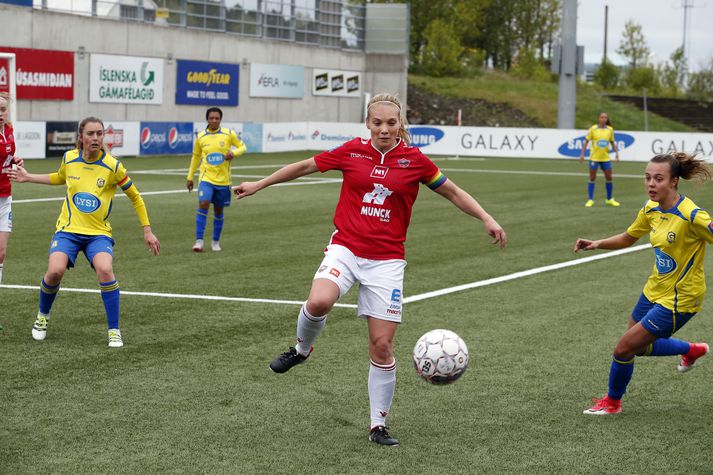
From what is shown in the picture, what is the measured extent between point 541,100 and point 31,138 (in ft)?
139

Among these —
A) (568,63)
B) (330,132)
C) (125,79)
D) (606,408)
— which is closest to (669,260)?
(606,408)

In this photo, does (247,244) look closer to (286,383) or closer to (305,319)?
(286,383)

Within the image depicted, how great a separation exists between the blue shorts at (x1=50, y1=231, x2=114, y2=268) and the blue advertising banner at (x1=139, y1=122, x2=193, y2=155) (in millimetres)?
31268

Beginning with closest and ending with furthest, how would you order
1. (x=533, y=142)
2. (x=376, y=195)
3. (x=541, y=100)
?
1. (x=376, y=195)
2. (x=533, y=142)
3. (x=541, y=100)

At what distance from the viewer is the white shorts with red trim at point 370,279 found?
670cm

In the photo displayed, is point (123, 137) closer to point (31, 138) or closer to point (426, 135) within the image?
point (31, 138)

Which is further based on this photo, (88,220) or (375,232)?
(88,220)

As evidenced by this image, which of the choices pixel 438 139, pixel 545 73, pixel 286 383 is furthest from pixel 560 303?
pixel 545 73

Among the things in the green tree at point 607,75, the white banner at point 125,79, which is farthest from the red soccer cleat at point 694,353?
the green tree at point 607,75

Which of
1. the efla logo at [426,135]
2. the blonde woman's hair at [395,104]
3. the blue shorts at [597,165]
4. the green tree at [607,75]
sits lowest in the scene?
the blue shorts at [597,165]

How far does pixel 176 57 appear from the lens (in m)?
45.0

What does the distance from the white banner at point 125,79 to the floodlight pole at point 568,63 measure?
19.3m

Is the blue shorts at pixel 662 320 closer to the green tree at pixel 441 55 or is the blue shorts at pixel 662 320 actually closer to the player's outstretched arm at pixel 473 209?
the player's outstretched arm at pixel 473 209

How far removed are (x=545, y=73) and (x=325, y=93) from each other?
33.3 meters
